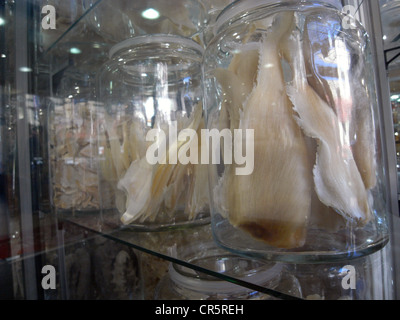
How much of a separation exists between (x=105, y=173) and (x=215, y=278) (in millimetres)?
252

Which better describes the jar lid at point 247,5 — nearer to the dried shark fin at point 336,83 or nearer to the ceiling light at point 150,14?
the dried shark fin at point 336,83

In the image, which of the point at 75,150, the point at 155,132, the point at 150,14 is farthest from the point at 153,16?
the point at 75,150

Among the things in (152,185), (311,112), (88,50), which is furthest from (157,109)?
(88,50)

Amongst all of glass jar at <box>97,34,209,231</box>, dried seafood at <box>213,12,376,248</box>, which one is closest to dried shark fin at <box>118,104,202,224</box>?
glass jar at <box>97,34,209,231</box>

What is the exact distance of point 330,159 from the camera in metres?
0.24

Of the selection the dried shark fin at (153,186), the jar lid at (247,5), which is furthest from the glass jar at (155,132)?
the jar lid at (247,5)

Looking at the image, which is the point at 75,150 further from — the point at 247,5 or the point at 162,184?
the point at 247,5

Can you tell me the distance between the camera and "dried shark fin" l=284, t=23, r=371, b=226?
0.23m

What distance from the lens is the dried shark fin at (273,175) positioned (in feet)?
0.75
